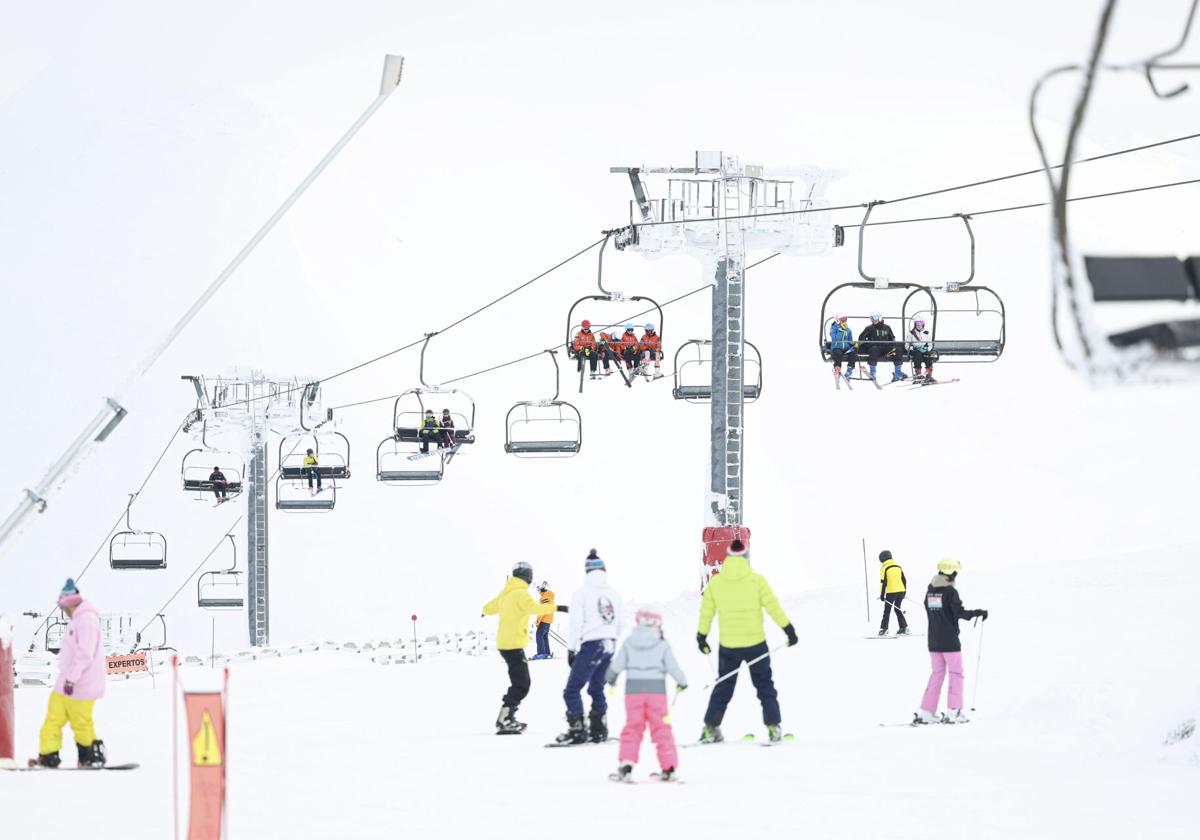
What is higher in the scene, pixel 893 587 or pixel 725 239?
pixel 725 239

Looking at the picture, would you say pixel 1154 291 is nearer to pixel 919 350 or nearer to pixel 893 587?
pixel 919 350

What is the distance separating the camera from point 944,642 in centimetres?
1424

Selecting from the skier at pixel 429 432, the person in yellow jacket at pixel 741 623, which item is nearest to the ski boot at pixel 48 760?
the person in yellow jacket at pixel 741 623

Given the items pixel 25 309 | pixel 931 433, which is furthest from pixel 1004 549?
pixel 25 309

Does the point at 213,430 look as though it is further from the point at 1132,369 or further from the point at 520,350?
the point at 520,350

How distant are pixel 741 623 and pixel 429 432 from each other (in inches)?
626

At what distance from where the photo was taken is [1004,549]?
118 m

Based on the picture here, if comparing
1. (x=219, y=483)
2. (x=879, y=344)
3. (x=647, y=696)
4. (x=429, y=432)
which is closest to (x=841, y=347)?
(x=879, y=344)

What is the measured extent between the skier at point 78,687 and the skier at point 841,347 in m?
10.5

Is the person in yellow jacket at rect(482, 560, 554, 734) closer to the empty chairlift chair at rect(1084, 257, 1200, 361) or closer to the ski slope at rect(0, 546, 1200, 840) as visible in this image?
the ski slope at rect(0, 546, 1200, 840)

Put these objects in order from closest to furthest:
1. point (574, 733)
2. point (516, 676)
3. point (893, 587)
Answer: point (574, 733) < point (516, 676) < point (893, 587)

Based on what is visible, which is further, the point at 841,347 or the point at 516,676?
the point at 841,347

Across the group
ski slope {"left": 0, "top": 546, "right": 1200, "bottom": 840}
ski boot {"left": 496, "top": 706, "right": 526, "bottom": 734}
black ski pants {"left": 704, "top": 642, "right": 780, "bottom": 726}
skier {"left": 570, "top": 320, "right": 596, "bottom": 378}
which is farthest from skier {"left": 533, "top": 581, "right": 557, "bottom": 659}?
black ski pants {"left": 704, "top": 642, "right": 780, "bottom": 726}

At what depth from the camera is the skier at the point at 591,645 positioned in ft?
44.4
